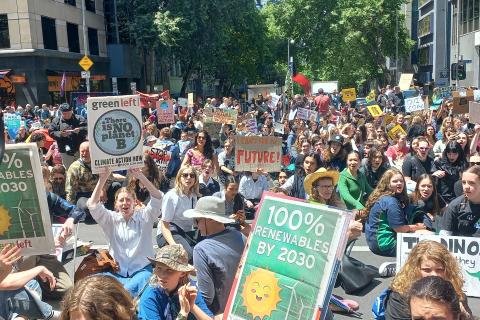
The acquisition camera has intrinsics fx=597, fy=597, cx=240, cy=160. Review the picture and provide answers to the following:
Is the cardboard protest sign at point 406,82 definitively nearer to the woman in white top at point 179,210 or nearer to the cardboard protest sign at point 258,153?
the cardboard protest sign at point 258,153

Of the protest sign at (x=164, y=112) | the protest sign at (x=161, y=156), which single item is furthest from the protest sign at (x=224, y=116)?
the protest sign at (x=161, y=156)

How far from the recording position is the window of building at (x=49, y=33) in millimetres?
33088

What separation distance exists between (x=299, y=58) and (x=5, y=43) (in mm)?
39384

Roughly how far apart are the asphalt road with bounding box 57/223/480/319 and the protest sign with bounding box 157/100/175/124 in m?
7.52

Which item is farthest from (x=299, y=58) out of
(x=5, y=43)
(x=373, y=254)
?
(x=373, y=254)

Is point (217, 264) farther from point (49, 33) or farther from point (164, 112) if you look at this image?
point (49, 33)

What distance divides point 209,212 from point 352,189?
4.62 meters

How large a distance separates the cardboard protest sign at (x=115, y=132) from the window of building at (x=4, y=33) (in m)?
27.7

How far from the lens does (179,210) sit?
667 cm

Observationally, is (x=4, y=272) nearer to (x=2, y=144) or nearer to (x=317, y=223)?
(x=2, y=144)

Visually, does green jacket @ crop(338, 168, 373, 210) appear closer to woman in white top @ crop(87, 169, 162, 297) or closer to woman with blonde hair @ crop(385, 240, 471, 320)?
woman in white top @ crop(87, 169, 162, 297)

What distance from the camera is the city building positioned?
30594 mm

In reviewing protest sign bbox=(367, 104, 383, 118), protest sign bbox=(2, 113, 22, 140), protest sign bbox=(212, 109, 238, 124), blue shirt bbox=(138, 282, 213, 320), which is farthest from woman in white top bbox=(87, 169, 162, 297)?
protest sign bbox=(367, 104, 383, 118)

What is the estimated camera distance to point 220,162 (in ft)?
37.9
